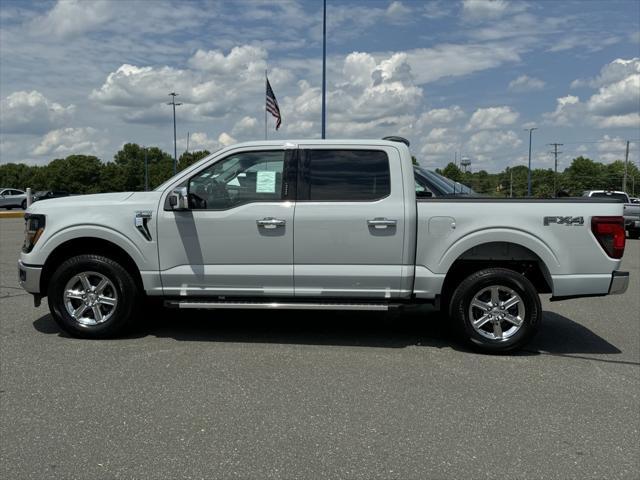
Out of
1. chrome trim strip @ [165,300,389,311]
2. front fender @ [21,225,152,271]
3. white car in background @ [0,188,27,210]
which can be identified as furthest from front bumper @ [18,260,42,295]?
white car in background @ [0,188,27,210]

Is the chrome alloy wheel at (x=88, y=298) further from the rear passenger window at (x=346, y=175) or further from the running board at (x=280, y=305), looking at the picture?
the rear passenger window at (x=346, y=175)

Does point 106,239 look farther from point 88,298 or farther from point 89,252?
point 88,298

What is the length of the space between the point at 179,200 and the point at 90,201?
3.38ft

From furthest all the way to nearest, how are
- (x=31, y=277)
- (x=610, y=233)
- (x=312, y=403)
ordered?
(x=31, y=277) → (x=610, y=233) → (x=312, y=403)

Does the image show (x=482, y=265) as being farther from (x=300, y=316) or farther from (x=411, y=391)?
(x=300, y=316)

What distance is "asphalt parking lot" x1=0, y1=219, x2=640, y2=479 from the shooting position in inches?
128

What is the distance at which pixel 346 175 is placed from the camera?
551cm

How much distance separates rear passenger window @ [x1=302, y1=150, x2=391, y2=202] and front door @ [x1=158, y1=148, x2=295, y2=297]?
23cm

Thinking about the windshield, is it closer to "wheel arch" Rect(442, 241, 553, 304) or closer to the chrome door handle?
"wheel arch" Rect(442, 241, 553, 304)

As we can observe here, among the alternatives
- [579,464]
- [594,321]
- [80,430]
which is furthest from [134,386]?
[594,321]

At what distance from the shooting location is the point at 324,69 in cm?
2117

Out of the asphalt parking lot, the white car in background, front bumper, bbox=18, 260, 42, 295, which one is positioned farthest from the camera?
the white car in background

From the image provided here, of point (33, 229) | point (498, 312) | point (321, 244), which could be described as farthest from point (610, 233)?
point (33, 229)

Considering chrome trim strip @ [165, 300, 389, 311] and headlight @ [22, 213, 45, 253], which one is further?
headlight @ [22, 213, 45, 253]
